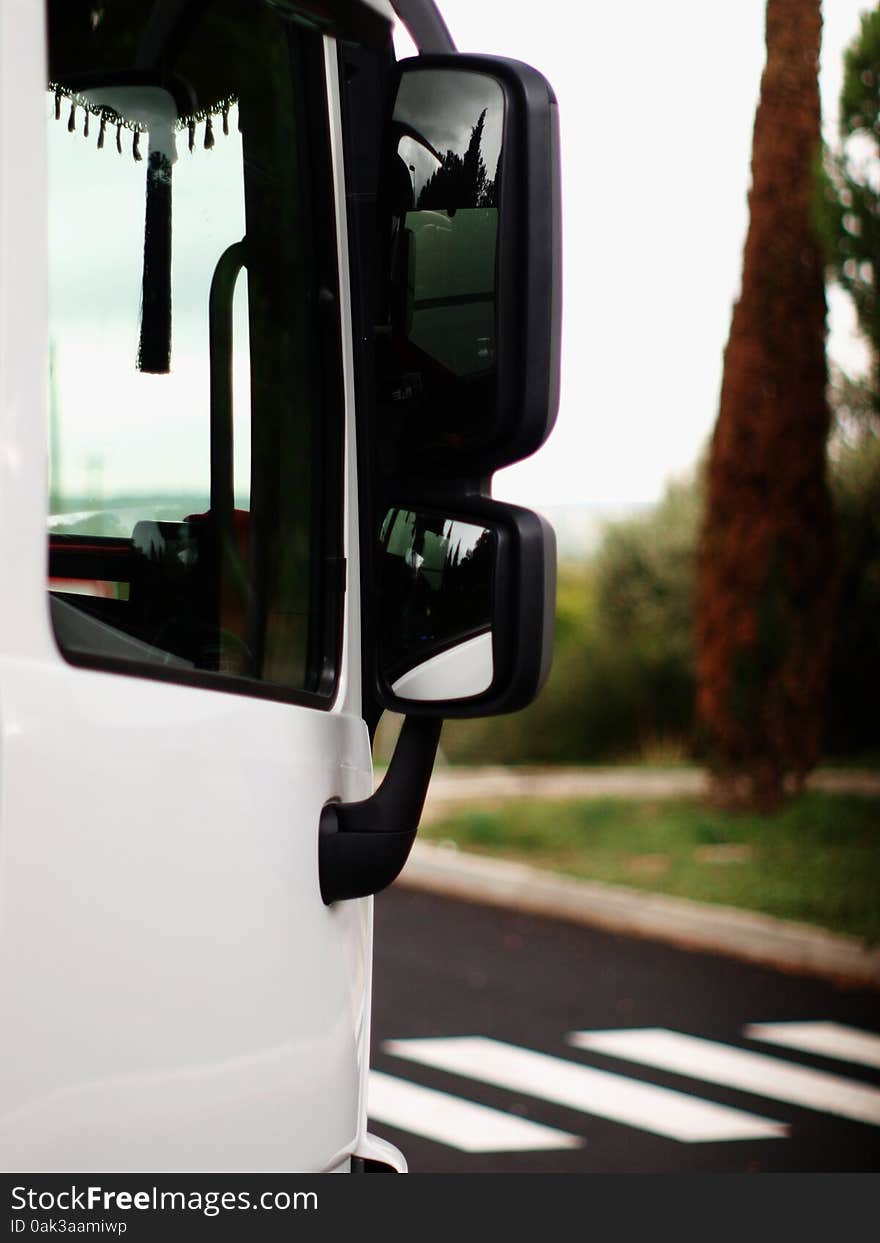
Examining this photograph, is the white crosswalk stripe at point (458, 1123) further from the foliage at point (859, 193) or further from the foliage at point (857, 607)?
the foliage at point (857, 607)

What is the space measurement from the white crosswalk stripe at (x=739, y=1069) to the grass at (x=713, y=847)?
1.96m

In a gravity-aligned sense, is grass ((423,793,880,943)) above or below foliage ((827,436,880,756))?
below

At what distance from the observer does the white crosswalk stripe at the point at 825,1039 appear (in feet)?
23.8

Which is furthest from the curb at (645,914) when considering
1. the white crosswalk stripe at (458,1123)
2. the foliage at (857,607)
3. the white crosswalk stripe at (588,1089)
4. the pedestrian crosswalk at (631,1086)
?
the foliage at (857,607)

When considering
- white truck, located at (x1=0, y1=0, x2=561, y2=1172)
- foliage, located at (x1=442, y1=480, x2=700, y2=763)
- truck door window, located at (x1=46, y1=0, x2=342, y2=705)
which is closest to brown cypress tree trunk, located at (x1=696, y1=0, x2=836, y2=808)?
foliage, located at (x1=442, y1=480, x2=700, y2=763)

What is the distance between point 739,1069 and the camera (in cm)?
701

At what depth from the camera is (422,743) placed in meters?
2.13

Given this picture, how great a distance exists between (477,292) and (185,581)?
46 centimetres

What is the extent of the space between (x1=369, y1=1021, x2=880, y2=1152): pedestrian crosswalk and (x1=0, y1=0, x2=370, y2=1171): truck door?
4113mm

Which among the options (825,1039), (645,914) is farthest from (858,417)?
(825,1039)

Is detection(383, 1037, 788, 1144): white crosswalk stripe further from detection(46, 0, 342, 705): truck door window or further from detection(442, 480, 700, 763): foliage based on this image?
detection(442, 480, 700, 763): foliage

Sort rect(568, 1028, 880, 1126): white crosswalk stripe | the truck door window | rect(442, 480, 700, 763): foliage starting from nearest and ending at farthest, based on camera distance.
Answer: the truck door window → rect(568, 1028, 880, 1126): white crosswalk stripe → rect(442, 480, 700, 763): foliage

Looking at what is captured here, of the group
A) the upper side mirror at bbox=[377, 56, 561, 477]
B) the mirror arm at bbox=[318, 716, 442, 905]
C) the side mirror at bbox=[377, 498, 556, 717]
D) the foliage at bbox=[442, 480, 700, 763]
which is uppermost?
the upper side mirror at bbox=[377, 56, 561, 477]

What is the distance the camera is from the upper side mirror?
5.98 feet
